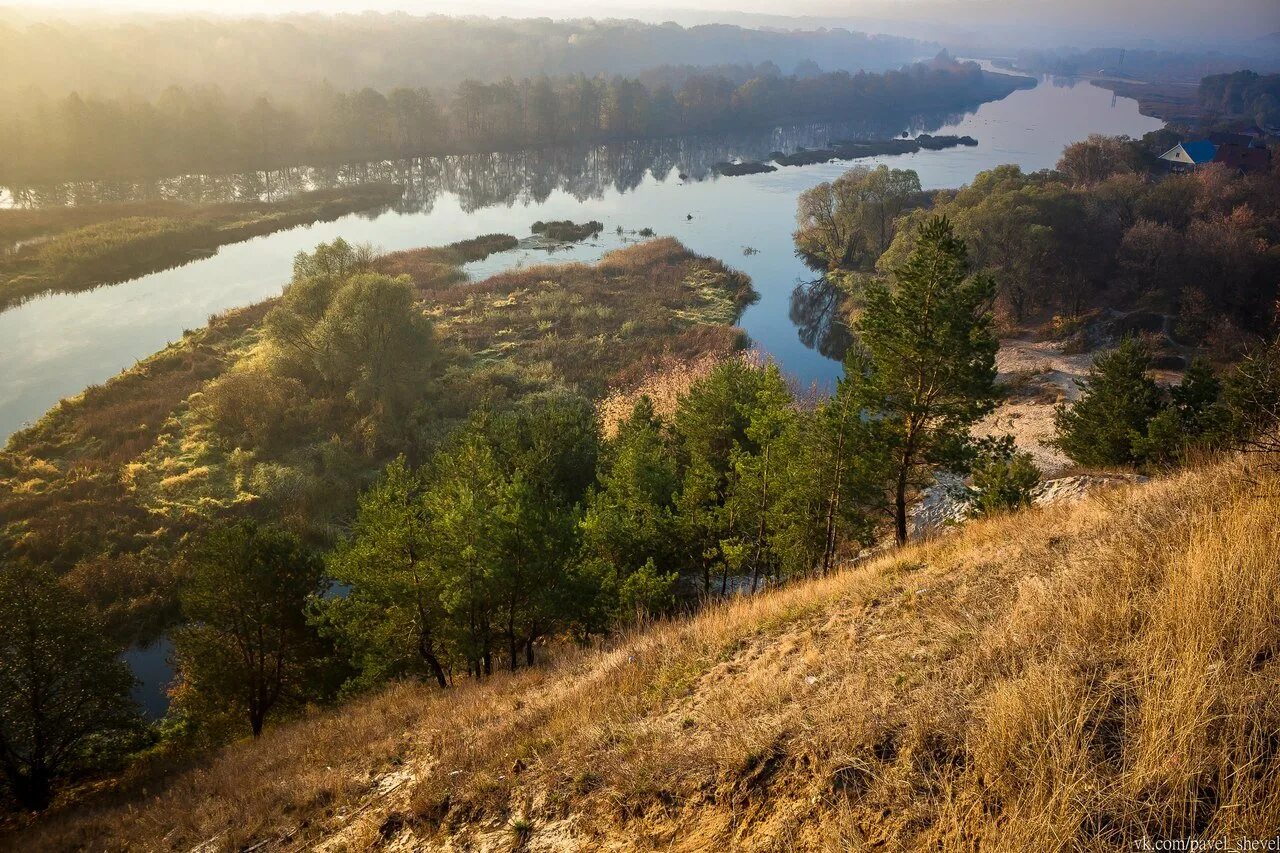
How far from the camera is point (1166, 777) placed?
155 inches

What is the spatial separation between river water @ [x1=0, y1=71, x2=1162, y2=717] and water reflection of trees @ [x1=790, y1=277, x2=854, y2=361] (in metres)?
0.23

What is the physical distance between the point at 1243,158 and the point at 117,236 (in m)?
97.9

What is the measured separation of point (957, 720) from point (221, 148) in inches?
3745

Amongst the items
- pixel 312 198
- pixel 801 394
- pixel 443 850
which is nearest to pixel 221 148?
pixel 312 198

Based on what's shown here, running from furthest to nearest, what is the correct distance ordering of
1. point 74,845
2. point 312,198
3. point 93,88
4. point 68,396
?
point 93,88 < point 312,198 < point 68,396 < point 74,845


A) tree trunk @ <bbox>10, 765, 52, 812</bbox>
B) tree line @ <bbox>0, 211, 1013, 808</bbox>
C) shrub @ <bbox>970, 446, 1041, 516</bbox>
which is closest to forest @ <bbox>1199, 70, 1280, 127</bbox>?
shrub @ <bbox>970, 446, 1041, 516</bbox>

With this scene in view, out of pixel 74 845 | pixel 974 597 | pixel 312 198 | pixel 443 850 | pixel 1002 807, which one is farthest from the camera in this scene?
pixel 312 198

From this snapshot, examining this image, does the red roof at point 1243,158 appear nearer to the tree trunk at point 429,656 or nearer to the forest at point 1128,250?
the forest at point 1128,250

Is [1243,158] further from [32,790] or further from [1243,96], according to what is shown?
[32,790]

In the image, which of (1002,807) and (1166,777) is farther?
(1002,807)

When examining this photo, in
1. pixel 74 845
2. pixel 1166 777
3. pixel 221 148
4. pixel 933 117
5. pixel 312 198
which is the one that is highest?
pixel 933 117

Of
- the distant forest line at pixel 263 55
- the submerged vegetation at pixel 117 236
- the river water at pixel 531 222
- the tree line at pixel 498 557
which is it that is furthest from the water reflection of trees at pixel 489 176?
the tree line at pixel 498 557

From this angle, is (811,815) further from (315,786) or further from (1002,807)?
(315,786)

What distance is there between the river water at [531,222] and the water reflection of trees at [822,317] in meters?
0.23
